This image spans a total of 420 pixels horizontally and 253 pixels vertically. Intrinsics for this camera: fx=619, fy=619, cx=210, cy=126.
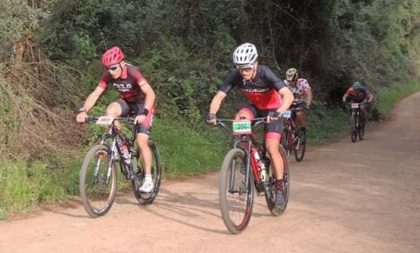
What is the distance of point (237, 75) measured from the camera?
25.3 feet

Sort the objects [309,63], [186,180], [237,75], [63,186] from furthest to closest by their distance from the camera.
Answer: [309,63], [186,180], [63,186], [237,75]

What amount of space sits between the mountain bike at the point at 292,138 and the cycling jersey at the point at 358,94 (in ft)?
20.5

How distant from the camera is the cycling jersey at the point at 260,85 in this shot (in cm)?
762

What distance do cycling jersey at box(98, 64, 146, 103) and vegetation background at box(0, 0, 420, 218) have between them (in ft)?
5.47

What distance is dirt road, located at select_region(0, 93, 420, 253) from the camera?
663 centimetres

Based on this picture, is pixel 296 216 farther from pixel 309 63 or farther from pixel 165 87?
pixel 309 63

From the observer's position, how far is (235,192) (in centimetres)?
712

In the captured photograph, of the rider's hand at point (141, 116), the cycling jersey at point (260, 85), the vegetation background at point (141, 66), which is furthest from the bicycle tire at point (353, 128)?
the rider's hand at point (141, 116)

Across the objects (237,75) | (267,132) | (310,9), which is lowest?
(267,132)

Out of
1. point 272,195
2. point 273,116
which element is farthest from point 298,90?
point 273,116

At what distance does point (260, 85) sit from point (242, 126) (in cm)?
71

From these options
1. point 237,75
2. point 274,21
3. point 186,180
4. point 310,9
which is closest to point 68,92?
point 186,180

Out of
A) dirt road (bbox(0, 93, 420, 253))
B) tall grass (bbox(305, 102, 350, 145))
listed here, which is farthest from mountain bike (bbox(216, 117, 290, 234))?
tall grass (bbox(305, 102, 350, 145))

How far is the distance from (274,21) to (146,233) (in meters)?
16.4
